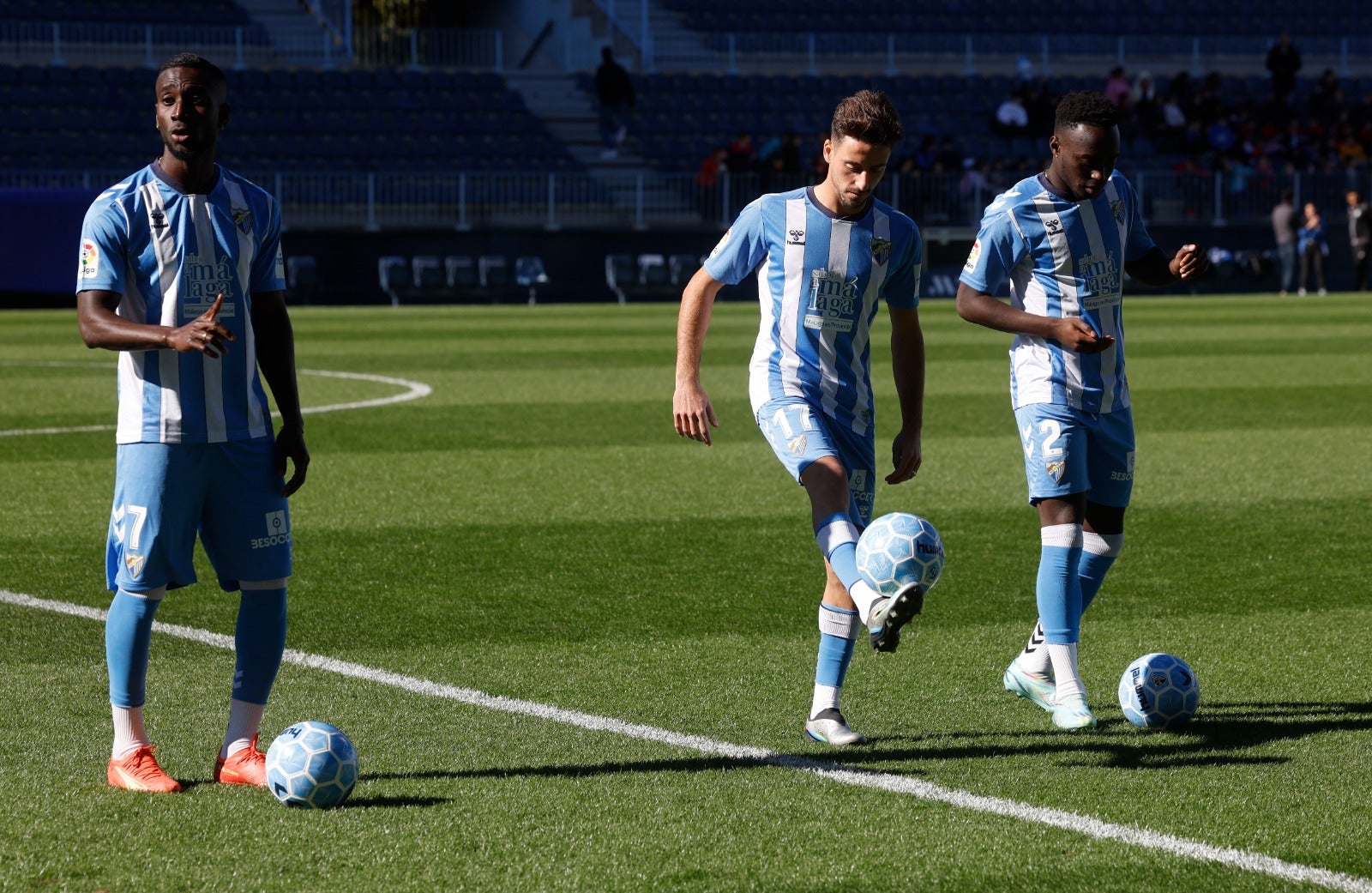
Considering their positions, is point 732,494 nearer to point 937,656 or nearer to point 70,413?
point 937,656

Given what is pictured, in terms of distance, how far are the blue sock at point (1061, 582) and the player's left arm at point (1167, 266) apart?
841 millimetres

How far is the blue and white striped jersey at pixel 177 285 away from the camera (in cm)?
419

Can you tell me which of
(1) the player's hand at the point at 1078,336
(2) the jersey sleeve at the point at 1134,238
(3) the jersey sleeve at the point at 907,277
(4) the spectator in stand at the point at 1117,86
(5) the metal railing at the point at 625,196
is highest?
(4) the spectator in stand at the point at 1117,86

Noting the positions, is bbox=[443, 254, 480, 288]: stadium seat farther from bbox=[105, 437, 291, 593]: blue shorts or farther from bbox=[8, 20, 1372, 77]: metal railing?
bbox=[105, 437, 291, 593]: blue shorts

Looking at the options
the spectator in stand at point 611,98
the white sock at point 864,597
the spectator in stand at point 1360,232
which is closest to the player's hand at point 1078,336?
the white sock at point 864,597

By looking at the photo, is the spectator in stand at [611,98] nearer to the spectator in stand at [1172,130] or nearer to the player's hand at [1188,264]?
the spectator in stand at [1172,130]

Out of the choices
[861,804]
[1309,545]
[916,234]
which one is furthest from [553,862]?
[1309,545]

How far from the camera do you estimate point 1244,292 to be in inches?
1282

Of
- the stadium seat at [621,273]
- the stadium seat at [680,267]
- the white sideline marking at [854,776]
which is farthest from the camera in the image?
the stadium seat at [680,267]

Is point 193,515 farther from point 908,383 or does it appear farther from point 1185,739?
point 1185,739

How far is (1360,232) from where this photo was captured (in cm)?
3141

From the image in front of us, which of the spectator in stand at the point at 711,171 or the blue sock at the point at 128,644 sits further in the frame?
the spectator in stand at the point at 711,171

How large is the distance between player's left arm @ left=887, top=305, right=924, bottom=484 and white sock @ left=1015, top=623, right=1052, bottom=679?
2.29 feet

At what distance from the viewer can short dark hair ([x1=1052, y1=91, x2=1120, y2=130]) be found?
5039mm
